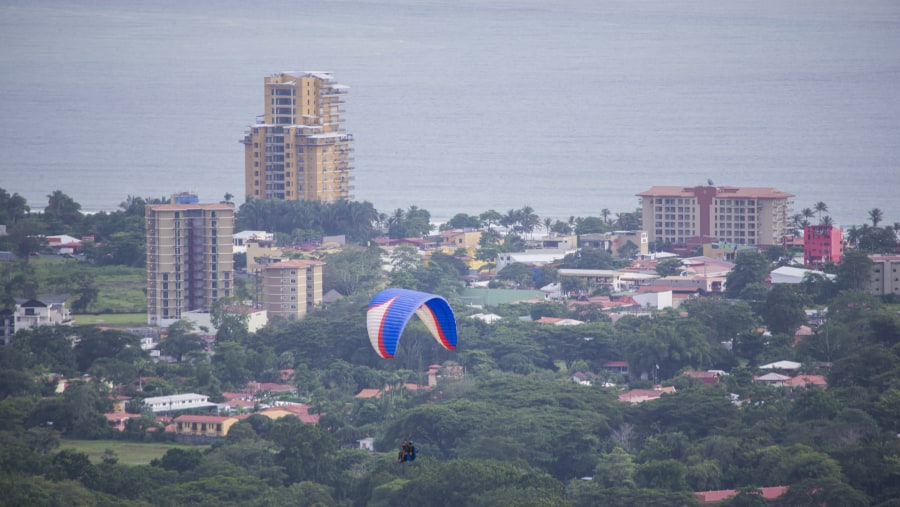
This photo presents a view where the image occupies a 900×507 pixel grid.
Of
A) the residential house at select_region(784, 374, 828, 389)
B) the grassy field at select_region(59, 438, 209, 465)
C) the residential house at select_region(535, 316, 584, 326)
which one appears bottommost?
the grassy field at select_region(59, 438, 209, 465)

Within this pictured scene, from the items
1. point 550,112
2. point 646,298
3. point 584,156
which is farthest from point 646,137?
point 646,298

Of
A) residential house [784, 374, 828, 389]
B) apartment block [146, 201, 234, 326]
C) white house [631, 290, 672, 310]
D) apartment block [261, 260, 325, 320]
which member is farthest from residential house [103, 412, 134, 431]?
white house [631, 290, 672, 310]

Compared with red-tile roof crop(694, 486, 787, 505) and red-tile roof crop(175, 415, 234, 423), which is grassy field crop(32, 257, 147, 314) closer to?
red-tile roof crop(175, 415, 234, 423)

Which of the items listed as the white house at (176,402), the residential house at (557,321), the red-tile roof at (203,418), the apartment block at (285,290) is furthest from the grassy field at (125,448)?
the apartment block at (285,290)

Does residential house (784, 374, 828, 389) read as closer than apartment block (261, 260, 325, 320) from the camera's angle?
Yes

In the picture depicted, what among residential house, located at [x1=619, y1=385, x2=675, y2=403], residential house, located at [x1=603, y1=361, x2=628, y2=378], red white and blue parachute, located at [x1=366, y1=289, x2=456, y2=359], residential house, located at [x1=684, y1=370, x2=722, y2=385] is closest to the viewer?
red white and blue parachute, located at [x1=366, y1=289, x2=456, y2=359]

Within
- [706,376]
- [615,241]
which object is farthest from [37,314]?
[615,241]

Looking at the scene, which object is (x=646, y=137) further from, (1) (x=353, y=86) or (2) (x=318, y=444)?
(2) (x=318, y=444)
